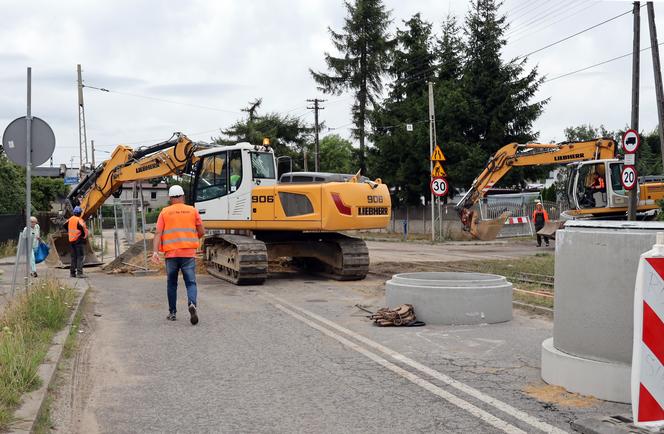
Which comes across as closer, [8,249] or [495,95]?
[8,249]

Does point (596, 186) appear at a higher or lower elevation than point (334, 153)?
lower

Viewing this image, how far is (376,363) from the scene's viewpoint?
728 centimetres

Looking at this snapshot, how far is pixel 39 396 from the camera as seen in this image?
5.59 m

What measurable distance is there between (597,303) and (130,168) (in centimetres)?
1475

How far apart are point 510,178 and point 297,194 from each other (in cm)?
2568

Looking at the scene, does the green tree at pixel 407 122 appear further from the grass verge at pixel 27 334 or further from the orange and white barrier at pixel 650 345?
the orange and white barrier at pixel 650 345

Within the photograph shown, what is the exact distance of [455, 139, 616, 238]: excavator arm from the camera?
24.5 metres

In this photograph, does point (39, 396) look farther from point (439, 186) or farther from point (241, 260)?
point (439, 186)

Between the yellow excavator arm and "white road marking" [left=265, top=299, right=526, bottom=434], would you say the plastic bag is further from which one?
"white road marking" [left=265, top=299, right=526, bottom=434]

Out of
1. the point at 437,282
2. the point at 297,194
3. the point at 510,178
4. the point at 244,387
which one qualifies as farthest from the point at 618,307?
the point at 510,178

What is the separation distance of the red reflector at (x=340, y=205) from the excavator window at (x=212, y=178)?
2.64 meters

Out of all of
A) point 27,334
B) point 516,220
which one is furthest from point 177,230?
point 516,220

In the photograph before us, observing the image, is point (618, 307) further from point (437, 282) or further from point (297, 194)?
point (297, 194)

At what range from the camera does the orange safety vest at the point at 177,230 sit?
10.1 m
